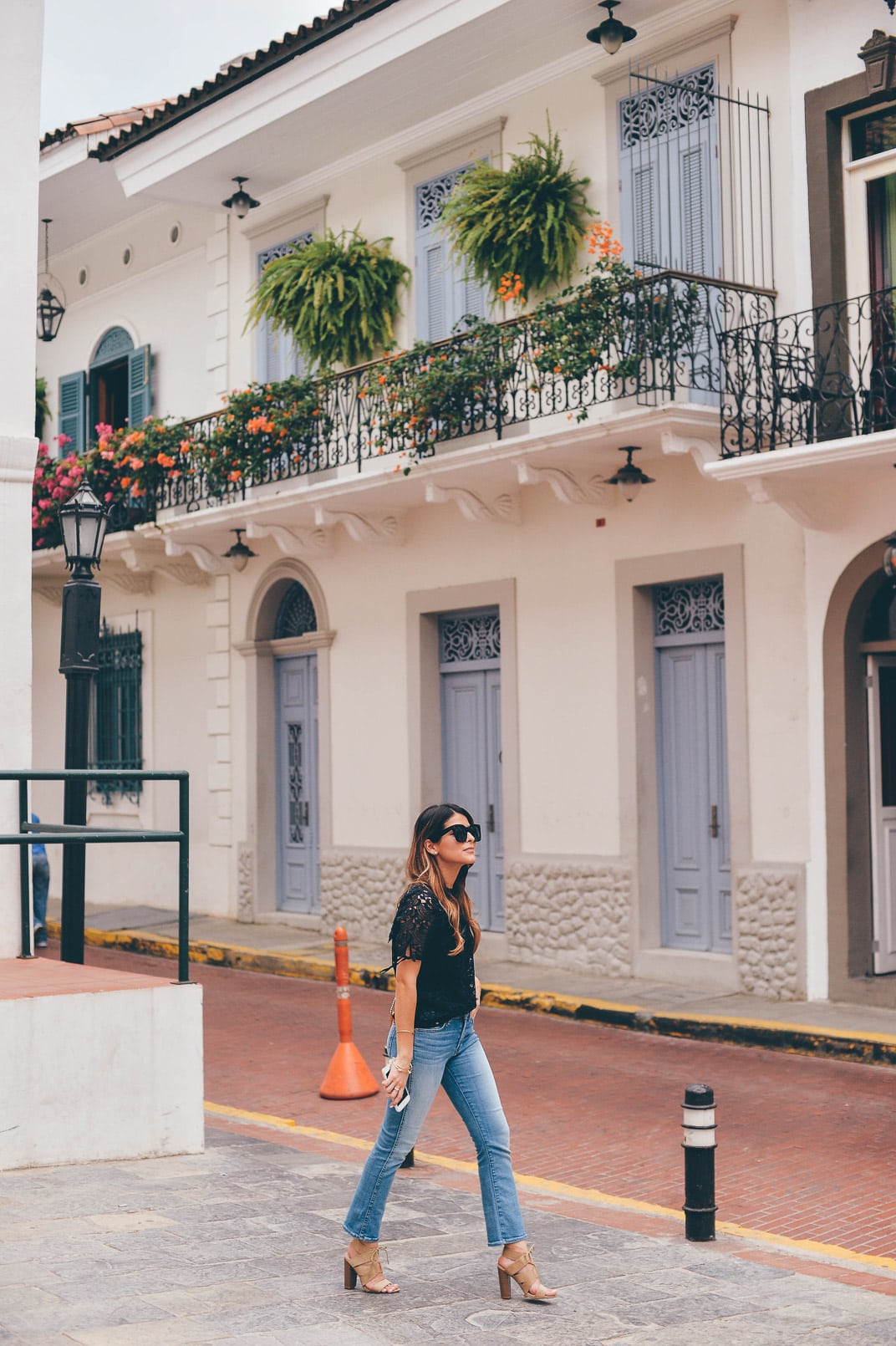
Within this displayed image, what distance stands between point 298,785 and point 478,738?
298 centimetres

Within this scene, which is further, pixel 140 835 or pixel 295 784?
pixel 295 784

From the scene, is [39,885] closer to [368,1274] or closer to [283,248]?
[283,248]

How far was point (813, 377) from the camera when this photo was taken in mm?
11789

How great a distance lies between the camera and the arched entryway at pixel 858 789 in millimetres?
11805

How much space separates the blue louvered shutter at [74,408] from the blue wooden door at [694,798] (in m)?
9.99

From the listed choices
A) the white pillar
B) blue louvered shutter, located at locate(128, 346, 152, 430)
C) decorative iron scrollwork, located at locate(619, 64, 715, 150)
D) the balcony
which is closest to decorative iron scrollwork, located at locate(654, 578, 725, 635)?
the balcony

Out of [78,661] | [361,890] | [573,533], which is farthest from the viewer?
[361,890]

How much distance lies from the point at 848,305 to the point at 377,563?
5927mm

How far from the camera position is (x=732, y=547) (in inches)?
498

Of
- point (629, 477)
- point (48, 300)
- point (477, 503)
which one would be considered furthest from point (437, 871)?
point (48, 300)

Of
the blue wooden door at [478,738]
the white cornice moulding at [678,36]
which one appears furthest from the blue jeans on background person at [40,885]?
the white cornice moulding at [678,36]

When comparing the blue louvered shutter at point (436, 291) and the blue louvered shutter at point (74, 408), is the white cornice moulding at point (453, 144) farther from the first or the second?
the blue louvered shutter at point (74, 408)

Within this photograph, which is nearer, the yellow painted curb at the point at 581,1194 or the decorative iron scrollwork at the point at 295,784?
the yellow painted curb at the point at 581,1194

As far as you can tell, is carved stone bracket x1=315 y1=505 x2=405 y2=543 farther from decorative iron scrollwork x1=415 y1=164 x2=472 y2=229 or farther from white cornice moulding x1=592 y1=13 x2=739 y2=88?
white cornice moulding x1=592 y1=13 x2=739 y2=88
